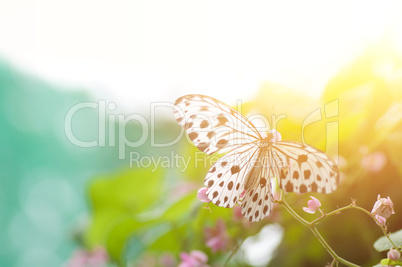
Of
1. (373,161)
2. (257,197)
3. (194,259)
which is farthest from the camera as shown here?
(373,161)

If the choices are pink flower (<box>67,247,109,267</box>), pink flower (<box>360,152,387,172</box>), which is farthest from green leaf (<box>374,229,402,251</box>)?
pink flower (<box>67,247,109,267</box>)

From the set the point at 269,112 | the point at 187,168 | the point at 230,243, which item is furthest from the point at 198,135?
the point at 187,168

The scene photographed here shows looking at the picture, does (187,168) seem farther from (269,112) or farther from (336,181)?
(336,181)

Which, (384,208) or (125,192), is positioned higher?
(384,208)

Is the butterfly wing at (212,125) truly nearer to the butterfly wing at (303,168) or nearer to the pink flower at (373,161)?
the butterfly wing at (303,168)

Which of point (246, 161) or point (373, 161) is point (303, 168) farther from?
point (373, 161)

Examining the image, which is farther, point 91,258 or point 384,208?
point 91,258

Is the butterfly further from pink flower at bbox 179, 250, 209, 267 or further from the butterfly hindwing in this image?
pink flower at bbox 179, 250, 209, 267

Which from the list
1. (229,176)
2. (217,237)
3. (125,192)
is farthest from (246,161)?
(125,192)

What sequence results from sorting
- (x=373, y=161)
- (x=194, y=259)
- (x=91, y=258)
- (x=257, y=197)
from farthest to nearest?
(x=91, y=258) → (x=373, y=161) → (x=194, y=259) → (x=257, y=197)
